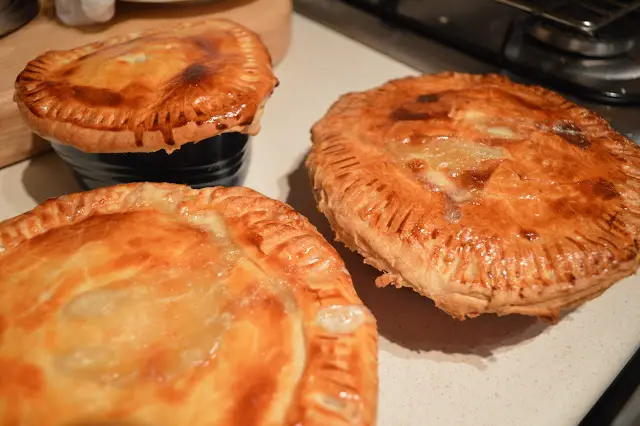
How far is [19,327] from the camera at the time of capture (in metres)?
0.64


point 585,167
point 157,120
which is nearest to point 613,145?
point 585,167

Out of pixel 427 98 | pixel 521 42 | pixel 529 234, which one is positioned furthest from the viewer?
pixel 521 42

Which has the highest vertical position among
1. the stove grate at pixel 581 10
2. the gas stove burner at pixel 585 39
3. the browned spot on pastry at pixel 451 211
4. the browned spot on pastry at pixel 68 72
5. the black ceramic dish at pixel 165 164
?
the stove grate at pixel 581 10

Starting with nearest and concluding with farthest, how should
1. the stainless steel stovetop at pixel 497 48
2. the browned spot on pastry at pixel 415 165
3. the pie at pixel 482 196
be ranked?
1. the pie at pixel 482 196
2. the browned spot on pastry at pixel 415 165
3. the stainless steel stovetop at pixel 497 48

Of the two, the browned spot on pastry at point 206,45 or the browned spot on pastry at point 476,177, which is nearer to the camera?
the browned spot on pastry at point 476,177

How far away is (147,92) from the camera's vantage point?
898 millimetres

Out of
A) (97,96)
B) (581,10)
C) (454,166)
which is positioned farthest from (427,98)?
(581,10)

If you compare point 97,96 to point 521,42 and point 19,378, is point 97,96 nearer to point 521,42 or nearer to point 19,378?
point 19,378

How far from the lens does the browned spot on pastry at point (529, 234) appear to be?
2.56 feet

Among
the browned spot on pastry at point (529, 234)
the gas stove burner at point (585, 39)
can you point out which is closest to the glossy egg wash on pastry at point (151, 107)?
the browned spot on pastry at point (529, 234)

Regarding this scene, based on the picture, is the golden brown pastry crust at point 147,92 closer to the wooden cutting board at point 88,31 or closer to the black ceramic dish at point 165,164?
the black ceramic dish at point 165,164

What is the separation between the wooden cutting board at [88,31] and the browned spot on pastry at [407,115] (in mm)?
482

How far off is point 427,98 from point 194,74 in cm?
41

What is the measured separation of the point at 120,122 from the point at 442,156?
0.49 m
